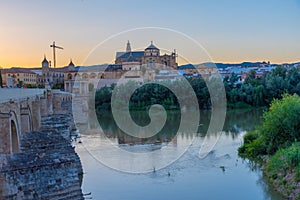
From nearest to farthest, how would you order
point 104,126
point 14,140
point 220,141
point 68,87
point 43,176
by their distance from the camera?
point 43,176, point 14,140, point 220,141, point 104,126, point 68,87

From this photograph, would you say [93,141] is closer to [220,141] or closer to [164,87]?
[220,141]

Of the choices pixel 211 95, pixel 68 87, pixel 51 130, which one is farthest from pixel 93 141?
pixel 68 87

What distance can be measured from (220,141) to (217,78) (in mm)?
14304

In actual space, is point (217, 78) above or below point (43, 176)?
above

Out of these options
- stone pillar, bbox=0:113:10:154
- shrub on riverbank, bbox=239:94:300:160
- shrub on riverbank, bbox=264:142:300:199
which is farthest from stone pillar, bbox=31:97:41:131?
shrub on riverbank, bbox=264:142:300:199

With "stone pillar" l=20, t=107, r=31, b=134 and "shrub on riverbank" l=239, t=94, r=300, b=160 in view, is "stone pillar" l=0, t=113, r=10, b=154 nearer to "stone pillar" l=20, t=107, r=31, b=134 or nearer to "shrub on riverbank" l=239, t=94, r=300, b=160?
"stone pillar" l=20, t=107, r=31, b=134

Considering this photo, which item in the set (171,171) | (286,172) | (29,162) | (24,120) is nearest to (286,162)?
(286,172)

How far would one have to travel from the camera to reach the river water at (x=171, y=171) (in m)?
7.77

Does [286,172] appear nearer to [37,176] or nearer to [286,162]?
[286,162]

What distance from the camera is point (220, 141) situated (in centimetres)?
1296

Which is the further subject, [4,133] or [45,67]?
[45,67]

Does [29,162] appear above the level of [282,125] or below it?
below

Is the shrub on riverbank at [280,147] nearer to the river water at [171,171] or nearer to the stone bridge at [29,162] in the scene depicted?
the river water at [171,171]

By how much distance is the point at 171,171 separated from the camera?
361 inches
